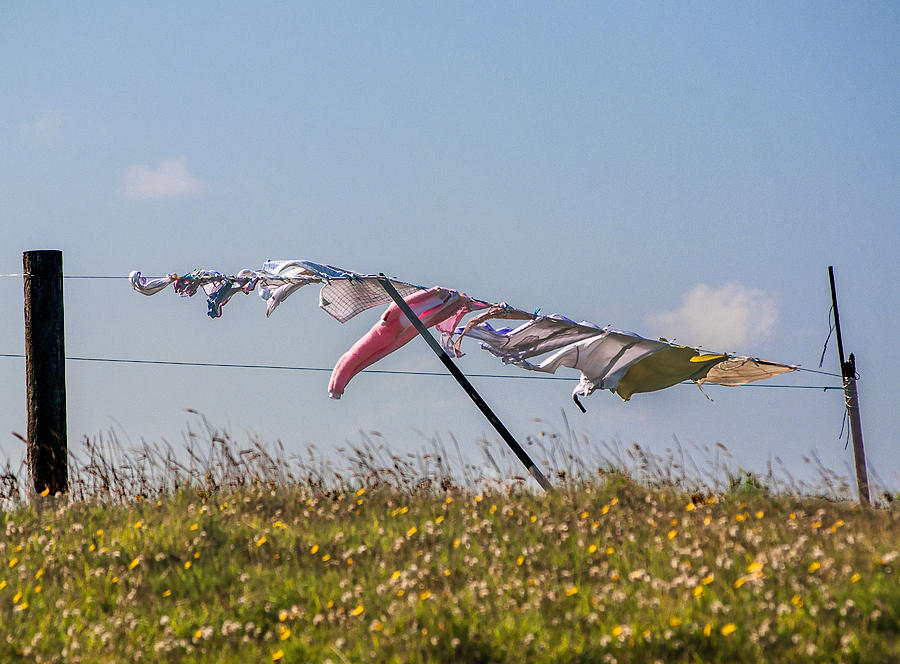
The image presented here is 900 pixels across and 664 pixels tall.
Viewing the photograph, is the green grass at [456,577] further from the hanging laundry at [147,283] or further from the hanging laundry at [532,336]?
the hanging laundry at [147,283]

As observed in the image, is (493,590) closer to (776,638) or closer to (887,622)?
(776,638)

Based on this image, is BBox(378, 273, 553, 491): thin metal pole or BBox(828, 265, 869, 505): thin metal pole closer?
BBox(378, 273, 553, 491): thin metal pole

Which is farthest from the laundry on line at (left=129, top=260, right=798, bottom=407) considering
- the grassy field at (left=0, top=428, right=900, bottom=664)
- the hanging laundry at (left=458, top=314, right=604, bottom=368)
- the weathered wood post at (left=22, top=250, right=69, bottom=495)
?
the grassy field at (left=0, top=428, right=900, bottom=664)

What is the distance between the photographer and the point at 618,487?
834 centimetres

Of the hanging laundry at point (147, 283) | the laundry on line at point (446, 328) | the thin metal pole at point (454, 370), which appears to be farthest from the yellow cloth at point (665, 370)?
the hanging laundry at point (147, 283)

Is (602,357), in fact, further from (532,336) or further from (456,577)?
(456,577)

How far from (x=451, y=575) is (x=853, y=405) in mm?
6418

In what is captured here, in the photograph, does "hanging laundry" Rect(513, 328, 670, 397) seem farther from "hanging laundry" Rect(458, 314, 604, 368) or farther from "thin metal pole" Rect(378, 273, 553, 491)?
"thin metal pole" Rect(378, 273, 553, 491)

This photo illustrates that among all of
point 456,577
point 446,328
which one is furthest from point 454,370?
point 456,577

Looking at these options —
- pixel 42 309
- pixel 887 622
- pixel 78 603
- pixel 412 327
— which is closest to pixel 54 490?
pixel 42 309

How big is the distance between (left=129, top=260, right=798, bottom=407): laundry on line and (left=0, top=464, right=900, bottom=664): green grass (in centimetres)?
185

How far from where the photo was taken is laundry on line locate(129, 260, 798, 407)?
9977mm

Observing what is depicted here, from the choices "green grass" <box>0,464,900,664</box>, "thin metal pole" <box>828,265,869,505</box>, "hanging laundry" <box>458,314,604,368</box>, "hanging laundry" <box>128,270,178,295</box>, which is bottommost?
"green grass" <box>0,464,900,664</box>

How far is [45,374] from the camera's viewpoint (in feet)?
32.5
